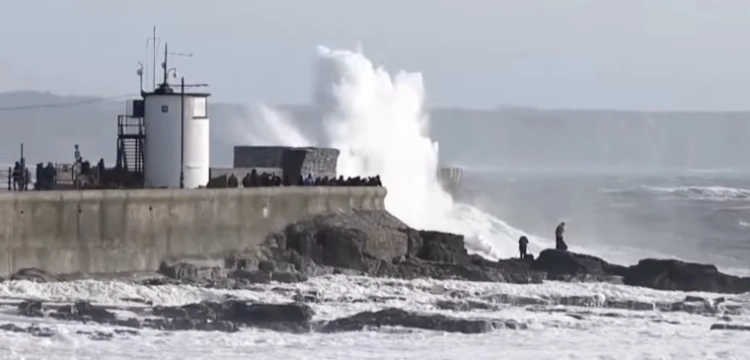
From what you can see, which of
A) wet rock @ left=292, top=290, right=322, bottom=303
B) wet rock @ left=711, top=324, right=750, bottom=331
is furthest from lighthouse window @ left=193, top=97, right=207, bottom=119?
wet rock @ left=711, top=324, right=750, bottom=331

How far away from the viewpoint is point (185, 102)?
885 inches

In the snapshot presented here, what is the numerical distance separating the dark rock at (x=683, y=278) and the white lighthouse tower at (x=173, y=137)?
5.87 m

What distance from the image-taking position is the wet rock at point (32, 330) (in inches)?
606

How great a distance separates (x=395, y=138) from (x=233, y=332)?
956 inches

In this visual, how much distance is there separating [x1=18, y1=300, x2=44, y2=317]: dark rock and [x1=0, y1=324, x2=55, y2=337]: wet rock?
633 mm

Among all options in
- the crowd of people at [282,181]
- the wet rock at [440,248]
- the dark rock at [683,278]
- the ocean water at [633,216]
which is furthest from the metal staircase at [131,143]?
the ocean water at [633,216]

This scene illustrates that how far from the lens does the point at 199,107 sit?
2283 centimetres

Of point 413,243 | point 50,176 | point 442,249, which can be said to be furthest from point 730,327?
point 50,176

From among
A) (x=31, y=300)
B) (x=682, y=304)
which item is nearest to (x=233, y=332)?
(x=31, y=300)

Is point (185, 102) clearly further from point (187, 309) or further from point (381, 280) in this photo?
point (187, 309)

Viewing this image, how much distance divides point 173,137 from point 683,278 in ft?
22.4

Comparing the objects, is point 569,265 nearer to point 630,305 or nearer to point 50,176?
point 630,305

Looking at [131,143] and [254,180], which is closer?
[254,180]

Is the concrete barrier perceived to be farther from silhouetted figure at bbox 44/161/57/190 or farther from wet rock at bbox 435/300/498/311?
wet rock at bbox 435/300/498/311
